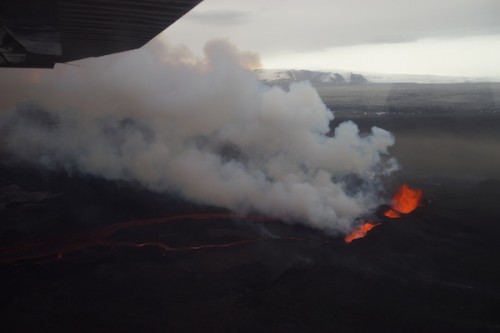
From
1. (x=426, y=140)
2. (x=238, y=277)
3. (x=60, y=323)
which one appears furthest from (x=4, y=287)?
(x=426, y=140)

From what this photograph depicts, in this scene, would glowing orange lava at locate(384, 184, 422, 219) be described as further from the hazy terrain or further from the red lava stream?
the red lava stream

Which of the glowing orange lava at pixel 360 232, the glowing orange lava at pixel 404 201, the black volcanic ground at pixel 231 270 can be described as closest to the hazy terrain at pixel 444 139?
the glowing orange lava at pixel 404 201

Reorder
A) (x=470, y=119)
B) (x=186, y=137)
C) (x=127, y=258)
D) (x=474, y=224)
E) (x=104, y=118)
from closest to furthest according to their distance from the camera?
(x=127, y=258)
(x=474, y=224)
(x=186, y=137)
(x=104, y=118)
(x=470, y=119)

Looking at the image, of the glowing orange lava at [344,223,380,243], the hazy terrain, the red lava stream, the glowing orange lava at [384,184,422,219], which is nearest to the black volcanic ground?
the red lava stream

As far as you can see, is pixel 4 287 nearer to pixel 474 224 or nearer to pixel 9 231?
pixel 9 231

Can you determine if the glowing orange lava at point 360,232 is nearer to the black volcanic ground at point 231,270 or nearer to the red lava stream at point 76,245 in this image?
the black volcanic ground at point 231,270

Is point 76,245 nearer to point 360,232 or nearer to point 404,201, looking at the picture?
point 360,232
